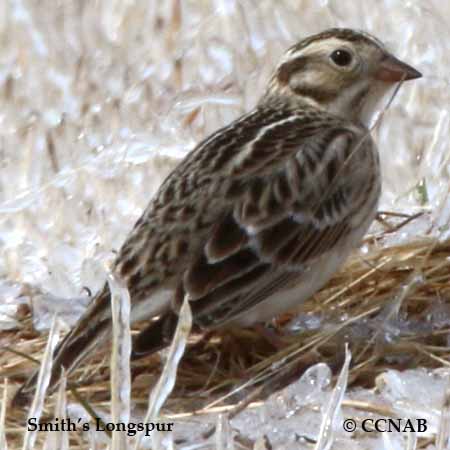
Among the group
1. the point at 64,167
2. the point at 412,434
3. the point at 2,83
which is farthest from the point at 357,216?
the point at 2,83

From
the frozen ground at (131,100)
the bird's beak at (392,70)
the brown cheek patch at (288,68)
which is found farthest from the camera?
the frozen ground at (131,100)

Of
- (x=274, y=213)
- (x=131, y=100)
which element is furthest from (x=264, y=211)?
(x=131, y=100)

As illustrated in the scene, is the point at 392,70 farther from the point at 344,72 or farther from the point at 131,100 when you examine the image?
the point at 131,100

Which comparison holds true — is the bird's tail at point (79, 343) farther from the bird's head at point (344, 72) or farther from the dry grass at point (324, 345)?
Answer: the bird's head at point (344, 72)

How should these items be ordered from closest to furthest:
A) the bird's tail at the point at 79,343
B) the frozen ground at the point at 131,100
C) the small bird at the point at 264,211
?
the bird's tail at the point at 79,343 < the small bird at the point at 264,211 < the frozen ground at the point at 131,100

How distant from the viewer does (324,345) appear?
4.66 m

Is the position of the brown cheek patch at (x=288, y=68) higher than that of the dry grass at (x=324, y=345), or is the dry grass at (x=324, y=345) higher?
the brown cheek patch at (x=288, y=68)

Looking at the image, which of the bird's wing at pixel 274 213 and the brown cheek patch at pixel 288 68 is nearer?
the bird's wing at pixel 274 213

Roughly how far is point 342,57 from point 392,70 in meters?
0.15

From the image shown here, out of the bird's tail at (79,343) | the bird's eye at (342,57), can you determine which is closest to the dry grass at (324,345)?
the bird's tail at (79,343)

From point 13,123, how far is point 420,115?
1605 mm

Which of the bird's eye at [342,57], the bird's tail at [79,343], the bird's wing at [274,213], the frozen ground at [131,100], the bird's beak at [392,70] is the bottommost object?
the bird's tail at [79,343]

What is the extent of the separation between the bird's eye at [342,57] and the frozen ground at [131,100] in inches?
27.3

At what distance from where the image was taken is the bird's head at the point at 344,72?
5090 millimetres
